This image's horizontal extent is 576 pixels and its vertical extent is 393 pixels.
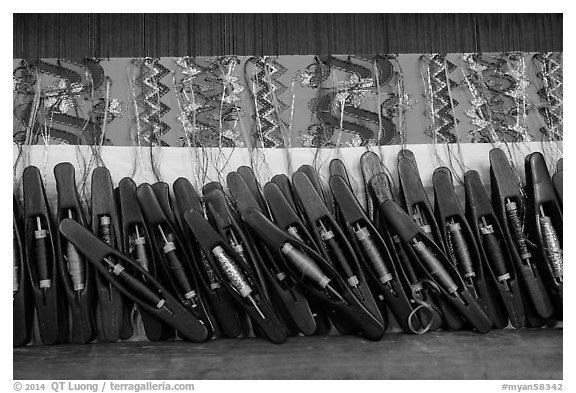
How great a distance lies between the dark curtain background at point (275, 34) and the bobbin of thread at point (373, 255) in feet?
1.23

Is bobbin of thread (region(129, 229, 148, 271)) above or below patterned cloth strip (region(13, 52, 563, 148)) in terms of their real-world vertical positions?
below

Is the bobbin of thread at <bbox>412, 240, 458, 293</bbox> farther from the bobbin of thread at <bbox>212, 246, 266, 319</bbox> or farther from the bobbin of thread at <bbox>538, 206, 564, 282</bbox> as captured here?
the bobbin of thread at <bbox>212, 246, 266, 319</bbox>

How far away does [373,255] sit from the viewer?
84cm

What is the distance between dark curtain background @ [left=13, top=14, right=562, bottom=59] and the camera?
98 cm

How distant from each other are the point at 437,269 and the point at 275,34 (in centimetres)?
53

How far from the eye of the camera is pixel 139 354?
81 centimetres

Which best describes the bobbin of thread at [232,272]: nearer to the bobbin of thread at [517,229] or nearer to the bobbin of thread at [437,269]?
the bobbin of thread at [437,269]

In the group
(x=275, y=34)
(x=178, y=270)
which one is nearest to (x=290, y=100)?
(x=275, y=34)

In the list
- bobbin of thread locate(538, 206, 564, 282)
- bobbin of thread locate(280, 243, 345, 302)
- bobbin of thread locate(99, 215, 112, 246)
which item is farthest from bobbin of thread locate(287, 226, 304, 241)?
bobbin of thread locate(538, 206, 564, 282)

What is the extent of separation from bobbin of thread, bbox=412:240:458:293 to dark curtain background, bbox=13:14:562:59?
0.41 meters

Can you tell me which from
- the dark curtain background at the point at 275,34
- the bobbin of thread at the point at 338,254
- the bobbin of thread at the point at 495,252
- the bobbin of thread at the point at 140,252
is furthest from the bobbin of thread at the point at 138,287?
the bobbin of thread at the point at 495,252

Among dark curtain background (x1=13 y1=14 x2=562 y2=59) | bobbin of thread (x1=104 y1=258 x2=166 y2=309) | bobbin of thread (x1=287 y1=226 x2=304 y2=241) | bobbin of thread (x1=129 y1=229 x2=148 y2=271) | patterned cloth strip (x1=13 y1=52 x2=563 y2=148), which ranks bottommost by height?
bobbin of thread (x1=104 y1=258 x2=166 y2=309)

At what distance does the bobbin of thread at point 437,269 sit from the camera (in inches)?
32.9

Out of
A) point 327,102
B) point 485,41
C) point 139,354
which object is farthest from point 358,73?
point 139,354
